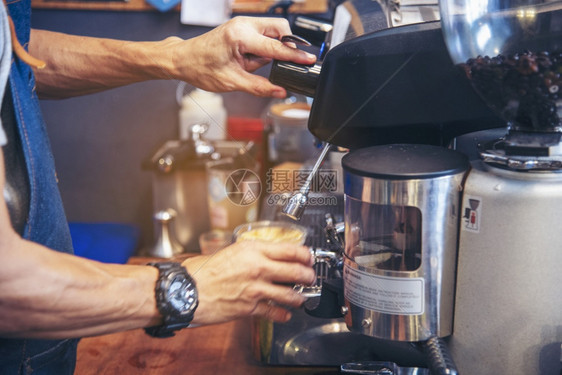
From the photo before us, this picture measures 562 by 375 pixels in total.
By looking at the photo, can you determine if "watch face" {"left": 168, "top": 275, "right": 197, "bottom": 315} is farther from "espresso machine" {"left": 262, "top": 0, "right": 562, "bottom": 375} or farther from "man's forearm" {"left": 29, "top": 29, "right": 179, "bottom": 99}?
"man's forearm" {"left": 29, "top": 29, "right": 179, "bottom": 99}

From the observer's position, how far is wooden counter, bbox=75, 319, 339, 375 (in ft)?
3.43

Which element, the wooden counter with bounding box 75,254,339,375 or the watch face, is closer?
the watch face

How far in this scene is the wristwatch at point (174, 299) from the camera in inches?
29.1

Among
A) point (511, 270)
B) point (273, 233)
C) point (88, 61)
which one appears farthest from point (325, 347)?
point (88, 61)

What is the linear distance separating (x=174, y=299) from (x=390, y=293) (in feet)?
0.85

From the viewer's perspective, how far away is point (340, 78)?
812 mm

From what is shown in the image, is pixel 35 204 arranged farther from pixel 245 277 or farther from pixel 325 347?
pixel 325 347

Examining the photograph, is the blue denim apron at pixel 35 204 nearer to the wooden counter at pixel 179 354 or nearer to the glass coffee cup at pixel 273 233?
the wooden counter at pixel 179 354

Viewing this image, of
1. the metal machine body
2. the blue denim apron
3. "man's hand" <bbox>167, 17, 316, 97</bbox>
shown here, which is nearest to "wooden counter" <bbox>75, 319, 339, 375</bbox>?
the blue denim apron

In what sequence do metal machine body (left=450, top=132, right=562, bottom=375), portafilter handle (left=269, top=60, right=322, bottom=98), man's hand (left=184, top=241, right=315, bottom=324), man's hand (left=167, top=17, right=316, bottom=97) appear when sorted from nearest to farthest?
1. metal machine body (left=450, top=132, right=562, bottom=375)
2. man's hand (left=184, top=241, right=315, bottom=324)
3. portafilter handle (left=269, top=60, right=322, bottom=98)
4. man's hand (left=167, top=17, right=316, bottom=97)

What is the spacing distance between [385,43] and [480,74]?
5.3 inches

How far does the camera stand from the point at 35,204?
0.85 meters

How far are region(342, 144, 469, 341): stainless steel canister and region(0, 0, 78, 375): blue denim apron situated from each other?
437 mm

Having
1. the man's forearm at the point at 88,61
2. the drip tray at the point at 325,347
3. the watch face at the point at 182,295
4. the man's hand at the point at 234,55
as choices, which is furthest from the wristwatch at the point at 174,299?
the man's forearm at the point at 88,61
